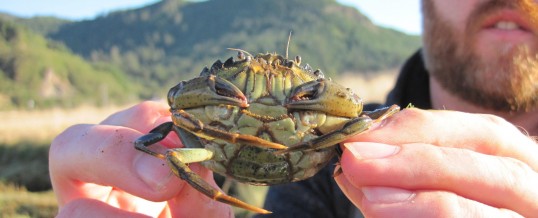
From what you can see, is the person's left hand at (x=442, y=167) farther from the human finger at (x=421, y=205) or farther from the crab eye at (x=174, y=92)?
the crab eye at (x=174, y=92)

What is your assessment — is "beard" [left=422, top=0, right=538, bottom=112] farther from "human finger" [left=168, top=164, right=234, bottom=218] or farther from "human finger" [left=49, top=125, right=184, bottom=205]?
"human finger" [left=49, top=125, right=184, bottom=205]

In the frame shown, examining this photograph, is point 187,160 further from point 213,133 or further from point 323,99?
point 323,99

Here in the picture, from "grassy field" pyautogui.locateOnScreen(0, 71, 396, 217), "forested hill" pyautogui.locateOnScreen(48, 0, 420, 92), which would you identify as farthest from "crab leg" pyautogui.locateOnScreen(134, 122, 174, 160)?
"forested hill" pyautogui.locateOnScreen(48, 0, 420, 92)

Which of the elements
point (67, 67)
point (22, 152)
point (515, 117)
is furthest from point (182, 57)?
point (515, 117)

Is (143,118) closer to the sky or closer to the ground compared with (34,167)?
closer to the sky

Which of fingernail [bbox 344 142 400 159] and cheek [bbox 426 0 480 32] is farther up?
cheek [bbox 426 0 480 32]

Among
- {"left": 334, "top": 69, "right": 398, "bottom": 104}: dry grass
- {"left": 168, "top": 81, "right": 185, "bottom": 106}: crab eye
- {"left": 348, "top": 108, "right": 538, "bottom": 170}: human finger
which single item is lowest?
{"left": 334, "top": 69, "right": 398, "bottom": 104}: dry grass

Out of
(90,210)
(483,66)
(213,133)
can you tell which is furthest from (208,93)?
(483,66)

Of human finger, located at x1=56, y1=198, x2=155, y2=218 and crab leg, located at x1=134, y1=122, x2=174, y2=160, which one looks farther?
human finger, located at x1=56, y1=198, x2=155, y2=218
